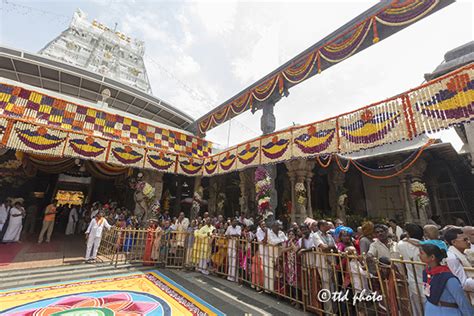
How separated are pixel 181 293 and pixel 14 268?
4237mm

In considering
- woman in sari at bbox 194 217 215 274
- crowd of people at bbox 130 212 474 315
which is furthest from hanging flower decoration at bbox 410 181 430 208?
woman in sari at bbox 194 217 215 274

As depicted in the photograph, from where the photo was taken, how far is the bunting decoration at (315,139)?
6086 mm

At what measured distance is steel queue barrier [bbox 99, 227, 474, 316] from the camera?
2.73 metres

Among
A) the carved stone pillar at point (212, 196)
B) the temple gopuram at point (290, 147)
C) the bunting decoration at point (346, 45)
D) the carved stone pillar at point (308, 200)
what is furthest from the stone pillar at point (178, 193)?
the bunting decoration at point (346, 45)

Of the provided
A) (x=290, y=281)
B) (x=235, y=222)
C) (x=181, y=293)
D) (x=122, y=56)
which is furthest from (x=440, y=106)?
→ (x=122, y=56)

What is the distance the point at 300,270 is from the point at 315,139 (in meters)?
4.00

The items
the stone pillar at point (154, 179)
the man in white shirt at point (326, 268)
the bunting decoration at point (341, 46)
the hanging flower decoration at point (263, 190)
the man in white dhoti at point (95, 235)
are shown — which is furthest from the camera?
the stone pillar at point (154, 179)

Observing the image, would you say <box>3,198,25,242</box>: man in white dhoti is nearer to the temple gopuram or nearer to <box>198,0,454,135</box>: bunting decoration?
the temple gopuram

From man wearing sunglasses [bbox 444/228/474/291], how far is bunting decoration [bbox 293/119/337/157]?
374 centimetres

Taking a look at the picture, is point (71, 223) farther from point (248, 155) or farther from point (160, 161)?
point (248, 155)

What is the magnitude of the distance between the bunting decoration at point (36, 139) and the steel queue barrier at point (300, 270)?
3.87 m

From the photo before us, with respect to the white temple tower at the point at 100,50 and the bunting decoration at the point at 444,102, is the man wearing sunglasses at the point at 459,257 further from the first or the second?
the white temple tower at the point at 100,50

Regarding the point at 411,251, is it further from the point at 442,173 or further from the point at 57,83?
the point at 57,83

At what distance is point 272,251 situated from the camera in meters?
4.36
